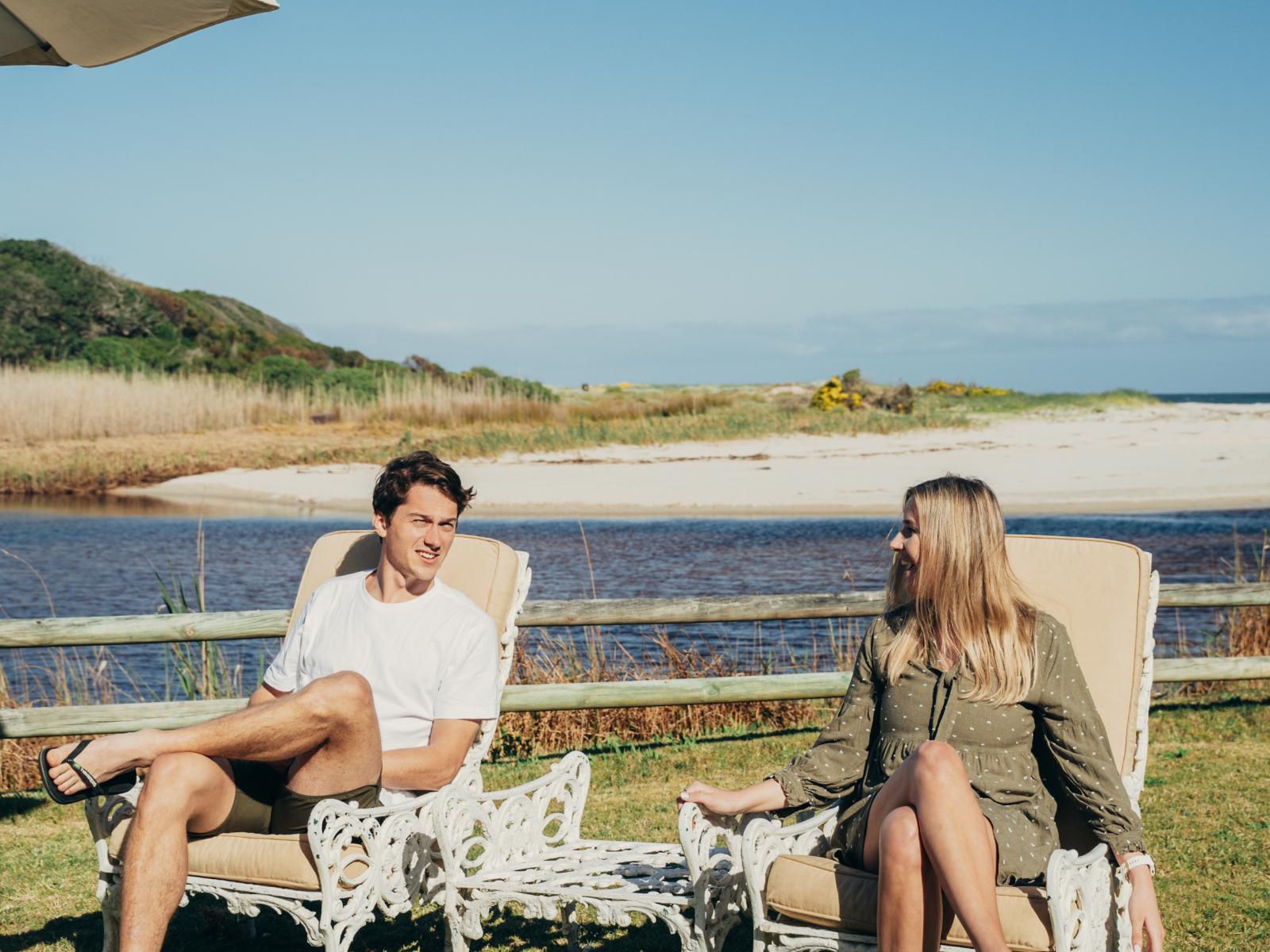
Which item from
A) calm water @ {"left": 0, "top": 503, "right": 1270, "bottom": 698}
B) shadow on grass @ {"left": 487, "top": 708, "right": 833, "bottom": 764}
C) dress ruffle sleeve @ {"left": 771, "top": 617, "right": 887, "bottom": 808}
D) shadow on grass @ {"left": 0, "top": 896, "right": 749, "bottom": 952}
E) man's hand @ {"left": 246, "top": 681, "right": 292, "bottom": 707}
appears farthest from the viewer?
calm water @ {"left": 0, "top": 503, "right": 1270, "bottom": 698}

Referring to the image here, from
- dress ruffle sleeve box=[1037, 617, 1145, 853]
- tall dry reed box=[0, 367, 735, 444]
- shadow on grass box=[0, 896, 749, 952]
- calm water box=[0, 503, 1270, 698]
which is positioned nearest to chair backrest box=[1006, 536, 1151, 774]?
dress ruffle sleeve box=[1037, 617, 1145, 853]

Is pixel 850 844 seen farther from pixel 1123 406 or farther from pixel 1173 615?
pixel 1123 406

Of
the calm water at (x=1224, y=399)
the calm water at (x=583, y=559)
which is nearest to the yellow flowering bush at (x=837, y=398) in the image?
the calm water at (x=583, y=559)

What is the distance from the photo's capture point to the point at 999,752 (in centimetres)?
279

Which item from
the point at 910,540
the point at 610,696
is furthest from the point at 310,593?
the point at 910,540

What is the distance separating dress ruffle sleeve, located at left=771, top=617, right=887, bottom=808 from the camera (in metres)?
2.93

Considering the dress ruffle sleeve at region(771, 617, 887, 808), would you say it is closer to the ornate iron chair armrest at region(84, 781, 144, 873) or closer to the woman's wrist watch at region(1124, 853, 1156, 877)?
the woman's wrist watch at region(1124, 853, 1156, 877)

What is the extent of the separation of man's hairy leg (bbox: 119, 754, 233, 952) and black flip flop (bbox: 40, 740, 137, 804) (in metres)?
0.06

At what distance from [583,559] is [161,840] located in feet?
31.1

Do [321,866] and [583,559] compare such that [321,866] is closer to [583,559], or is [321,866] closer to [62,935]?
[62,935]

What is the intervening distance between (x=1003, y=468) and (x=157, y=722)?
1576cm

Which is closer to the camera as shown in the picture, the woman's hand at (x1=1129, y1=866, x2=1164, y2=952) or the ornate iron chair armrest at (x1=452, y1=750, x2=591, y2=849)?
the woman's hand at (x1=1129, y1=866, x2=1164, y2=952)

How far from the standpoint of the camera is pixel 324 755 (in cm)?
303

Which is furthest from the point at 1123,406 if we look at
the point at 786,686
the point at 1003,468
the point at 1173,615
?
the point at 786,686
